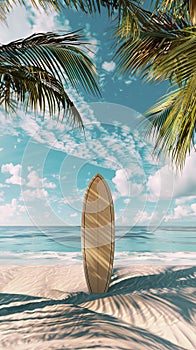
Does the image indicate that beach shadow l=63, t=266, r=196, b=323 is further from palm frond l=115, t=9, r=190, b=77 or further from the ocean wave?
the ocean wave

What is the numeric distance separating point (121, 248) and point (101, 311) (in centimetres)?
1028

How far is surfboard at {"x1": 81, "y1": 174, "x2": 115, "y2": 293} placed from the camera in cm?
432

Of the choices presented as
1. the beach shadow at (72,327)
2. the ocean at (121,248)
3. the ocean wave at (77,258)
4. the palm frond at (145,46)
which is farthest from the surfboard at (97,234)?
the ocean wave at (77,258)

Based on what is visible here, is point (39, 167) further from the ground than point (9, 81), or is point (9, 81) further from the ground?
point (9, 81)

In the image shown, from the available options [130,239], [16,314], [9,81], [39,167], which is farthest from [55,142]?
[130,239]

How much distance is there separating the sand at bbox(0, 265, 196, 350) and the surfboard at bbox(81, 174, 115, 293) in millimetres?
260

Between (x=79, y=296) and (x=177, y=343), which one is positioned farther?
(x=79, y=296)

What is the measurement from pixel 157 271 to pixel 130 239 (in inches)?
427

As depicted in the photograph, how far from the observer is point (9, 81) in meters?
3.52

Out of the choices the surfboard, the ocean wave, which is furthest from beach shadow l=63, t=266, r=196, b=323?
the ocean wave

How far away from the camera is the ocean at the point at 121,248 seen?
1234 centimetres

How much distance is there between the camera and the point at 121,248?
1359 centimetres

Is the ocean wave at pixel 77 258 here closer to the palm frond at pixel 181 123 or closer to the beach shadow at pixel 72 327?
the beach shadow at pixel 72 327

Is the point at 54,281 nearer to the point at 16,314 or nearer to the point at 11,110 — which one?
the point at 16,314
